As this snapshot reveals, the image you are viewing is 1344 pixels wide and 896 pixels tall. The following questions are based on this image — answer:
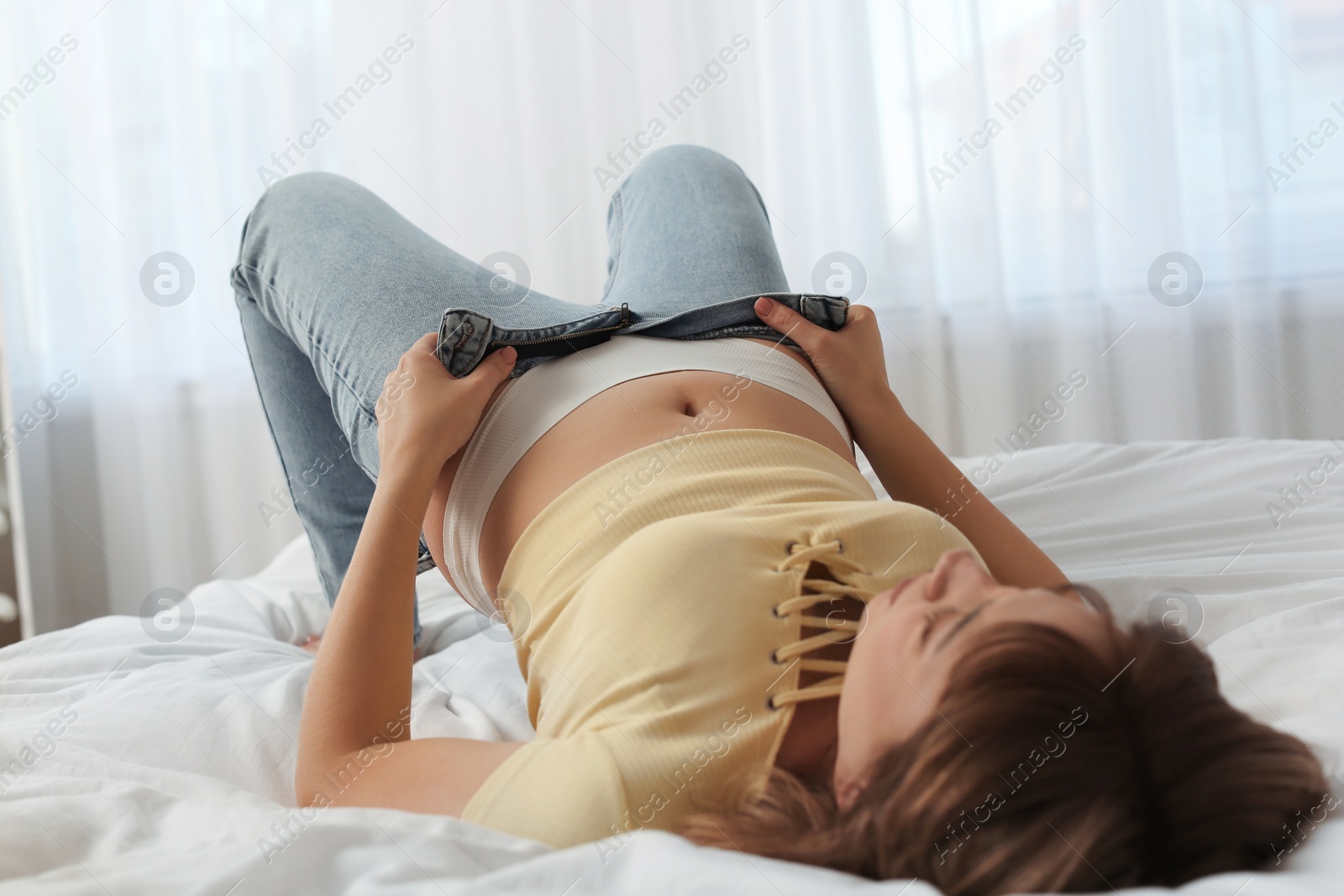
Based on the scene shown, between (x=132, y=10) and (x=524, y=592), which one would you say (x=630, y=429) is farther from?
(x=132, y=10)

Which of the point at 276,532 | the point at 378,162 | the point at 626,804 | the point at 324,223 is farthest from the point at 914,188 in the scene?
the point at 626,804

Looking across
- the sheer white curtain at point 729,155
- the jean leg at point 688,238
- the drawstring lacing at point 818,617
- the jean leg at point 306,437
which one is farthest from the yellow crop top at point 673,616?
the sheer white curtain at point 729,155

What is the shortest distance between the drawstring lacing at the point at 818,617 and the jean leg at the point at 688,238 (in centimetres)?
36

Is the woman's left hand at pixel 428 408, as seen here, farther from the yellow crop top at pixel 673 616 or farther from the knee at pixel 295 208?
the knee at pixel 295 208

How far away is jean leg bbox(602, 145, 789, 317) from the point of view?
997 millimetres

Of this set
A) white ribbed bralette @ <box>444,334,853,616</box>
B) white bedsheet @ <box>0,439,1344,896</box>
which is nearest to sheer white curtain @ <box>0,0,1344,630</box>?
white bedsheet @ <box>0,439,1344,896</box>

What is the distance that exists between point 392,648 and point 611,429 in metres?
0.24

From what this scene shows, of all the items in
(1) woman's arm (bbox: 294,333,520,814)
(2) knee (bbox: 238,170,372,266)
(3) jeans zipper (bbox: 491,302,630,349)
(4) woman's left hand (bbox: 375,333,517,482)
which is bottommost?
(1) woman's arm (bbox: 294,333,520,814)

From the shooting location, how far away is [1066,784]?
0.48m

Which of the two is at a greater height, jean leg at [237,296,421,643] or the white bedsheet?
jean leg at [237,296,421,643]

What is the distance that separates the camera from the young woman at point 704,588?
0.50m

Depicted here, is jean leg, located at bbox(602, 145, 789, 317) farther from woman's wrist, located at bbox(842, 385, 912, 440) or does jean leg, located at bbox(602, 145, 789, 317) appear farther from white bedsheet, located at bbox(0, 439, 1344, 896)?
white bedsheet, located at bbox(0, 439, 1344, 896)

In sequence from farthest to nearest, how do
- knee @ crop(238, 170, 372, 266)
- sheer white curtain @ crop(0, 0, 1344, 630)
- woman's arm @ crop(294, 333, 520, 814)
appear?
sheer white curtain @ crop(0, 0, 1344, 630) → knee @ crop(238, 170, 372, 266) → woman's arm @ crop(294, 333, 520, 814)

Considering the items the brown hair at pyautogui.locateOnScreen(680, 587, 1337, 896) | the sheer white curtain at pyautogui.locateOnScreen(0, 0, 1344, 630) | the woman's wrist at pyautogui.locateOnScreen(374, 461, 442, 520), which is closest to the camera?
the brown hair at pyautogui.locateOnScreen(680, 587, 1337, 896)
